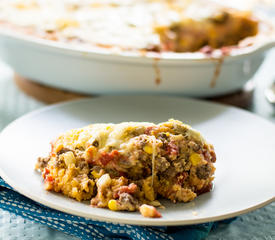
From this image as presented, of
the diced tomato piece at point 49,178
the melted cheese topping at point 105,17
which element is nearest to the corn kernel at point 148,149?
the diced tomato piece at point 49,178

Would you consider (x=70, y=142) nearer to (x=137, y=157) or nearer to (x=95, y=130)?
(x=95, y=130)

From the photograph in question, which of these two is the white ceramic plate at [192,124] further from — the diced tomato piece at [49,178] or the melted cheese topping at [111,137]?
the melted cheese topping at [111,137]

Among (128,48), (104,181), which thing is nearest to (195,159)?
(104,181)

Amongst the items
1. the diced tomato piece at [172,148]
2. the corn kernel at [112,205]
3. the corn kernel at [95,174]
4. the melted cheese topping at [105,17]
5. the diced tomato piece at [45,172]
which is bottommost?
the melted cheese topping at [105,17]

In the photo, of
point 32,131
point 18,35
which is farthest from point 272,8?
point 32,131

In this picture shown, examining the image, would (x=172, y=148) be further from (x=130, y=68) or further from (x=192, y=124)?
(x=130, y=68)

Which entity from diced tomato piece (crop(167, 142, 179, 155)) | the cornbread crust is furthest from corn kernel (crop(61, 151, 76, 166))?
diced tomato piece (crop(167, 142, 179, 155))
